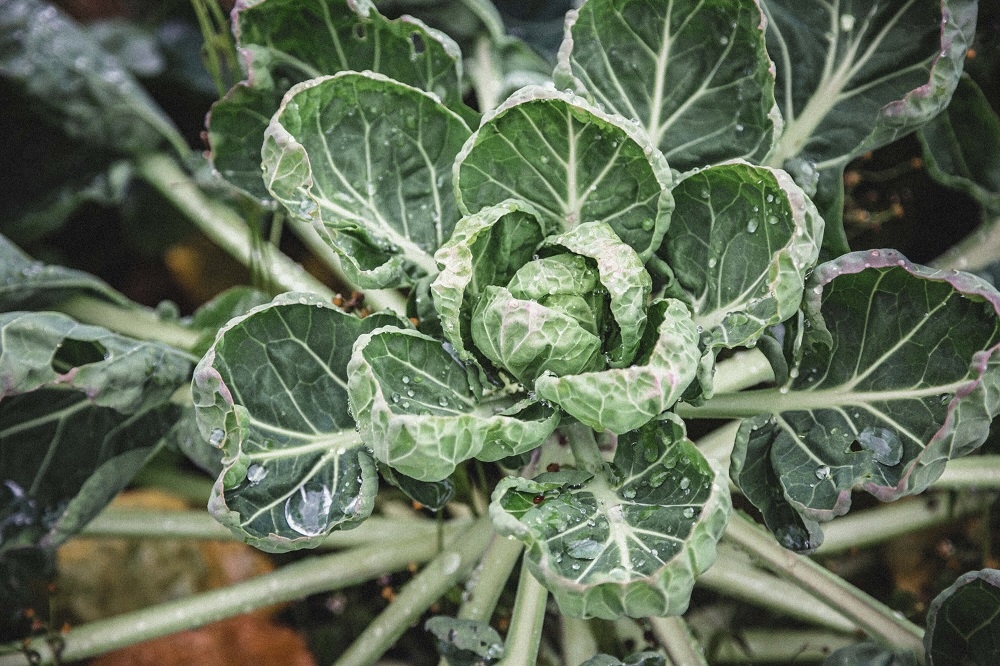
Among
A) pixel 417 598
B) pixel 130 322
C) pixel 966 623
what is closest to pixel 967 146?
pixel 966 623

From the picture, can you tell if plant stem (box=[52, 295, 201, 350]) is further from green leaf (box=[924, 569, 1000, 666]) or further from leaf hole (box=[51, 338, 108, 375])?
green leaf (box=[924, 569, 1000, 666])

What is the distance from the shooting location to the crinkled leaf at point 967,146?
1.36m

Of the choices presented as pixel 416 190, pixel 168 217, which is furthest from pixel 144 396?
pixel 168 217

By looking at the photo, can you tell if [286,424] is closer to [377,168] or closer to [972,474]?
[377,168]

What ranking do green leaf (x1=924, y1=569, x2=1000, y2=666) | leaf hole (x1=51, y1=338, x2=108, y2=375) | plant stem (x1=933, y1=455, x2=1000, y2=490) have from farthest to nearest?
plant stem (x1=933, y1=455, x2=1000, y2=490)
leaf hole (x1=51, y1=338, x2=108, y2=375)
green leaf (x1=924, y1=569, x2=1000, y2=666)

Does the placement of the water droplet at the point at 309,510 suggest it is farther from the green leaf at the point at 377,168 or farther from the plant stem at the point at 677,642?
the plant stem at the point at 677,642

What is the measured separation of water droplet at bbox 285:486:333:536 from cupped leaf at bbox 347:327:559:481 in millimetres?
161

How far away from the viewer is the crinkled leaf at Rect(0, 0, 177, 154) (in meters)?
1.62

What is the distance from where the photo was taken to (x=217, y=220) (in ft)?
5.54

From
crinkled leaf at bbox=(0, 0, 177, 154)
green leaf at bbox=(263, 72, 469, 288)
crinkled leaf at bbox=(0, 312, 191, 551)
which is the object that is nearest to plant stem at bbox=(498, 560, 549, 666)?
green leaf at bbox=(263, 72, 469, 288)

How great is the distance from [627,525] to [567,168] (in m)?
0.45

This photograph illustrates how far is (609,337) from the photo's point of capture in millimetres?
1045

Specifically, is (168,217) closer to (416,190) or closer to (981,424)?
(416,190)

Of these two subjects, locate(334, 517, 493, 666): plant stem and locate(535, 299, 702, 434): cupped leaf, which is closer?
locate(535, 299, 702, 434): cupped leaf
